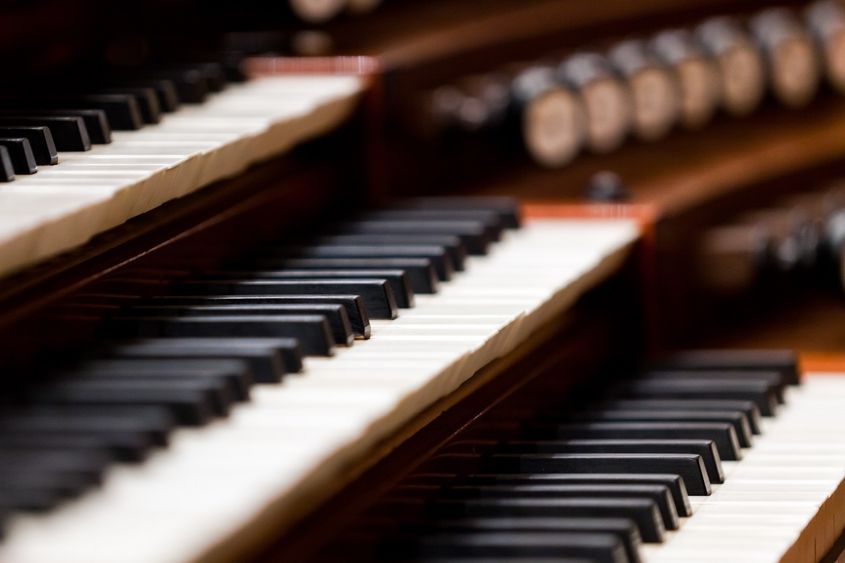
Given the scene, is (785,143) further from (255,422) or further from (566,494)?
(255,422)

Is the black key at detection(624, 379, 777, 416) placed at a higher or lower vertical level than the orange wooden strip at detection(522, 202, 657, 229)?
lower

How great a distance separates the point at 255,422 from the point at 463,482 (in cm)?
39

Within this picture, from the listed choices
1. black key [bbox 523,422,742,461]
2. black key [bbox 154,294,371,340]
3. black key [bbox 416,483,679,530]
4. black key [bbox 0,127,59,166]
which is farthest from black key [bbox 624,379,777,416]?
black key [bbox 0,127,59,166]

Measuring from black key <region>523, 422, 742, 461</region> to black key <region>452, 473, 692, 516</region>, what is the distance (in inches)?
5.3

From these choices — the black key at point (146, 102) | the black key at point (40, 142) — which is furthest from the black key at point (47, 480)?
the black key at point (146, 102)

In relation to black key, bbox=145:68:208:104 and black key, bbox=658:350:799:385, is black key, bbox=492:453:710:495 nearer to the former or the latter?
black key, bbox=658:350:799:385

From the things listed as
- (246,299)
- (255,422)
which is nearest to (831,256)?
(246,299)

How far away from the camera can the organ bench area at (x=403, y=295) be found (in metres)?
1.13

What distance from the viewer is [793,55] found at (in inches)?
110

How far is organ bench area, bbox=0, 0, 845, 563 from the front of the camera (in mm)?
1131

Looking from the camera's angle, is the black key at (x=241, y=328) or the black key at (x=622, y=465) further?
the black key at (x=622, y=465)

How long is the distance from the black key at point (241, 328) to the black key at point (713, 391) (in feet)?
1.89

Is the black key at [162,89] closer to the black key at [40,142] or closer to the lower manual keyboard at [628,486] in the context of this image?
the black key at [40,142]

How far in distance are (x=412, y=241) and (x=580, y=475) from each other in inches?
16.0
